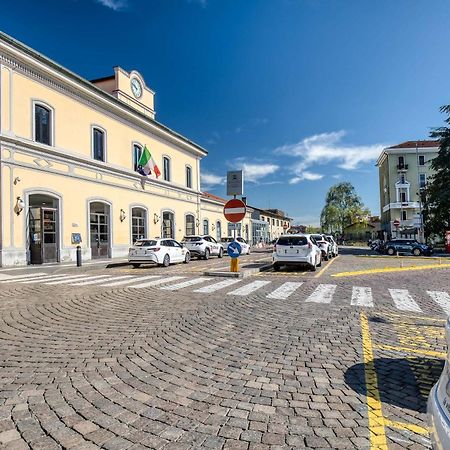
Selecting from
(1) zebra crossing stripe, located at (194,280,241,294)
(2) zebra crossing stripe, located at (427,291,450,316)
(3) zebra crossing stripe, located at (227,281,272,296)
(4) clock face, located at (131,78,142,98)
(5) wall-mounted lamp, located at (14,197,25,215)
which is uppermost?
(4) clock face, located at (131,78,142,98)

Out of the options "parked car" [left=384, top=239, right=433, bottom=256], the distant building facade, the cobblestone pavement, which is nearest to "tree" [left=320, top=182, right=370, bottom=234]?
the distant building facade

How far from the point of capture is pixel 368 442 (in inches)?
103

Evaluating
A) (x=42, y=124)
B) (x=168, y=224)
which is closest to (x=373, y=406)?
(x=42, y=124)

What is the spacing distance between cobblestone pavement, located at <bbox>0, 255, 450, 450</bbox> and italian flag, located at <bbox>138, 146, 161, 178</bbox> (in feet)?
68.7

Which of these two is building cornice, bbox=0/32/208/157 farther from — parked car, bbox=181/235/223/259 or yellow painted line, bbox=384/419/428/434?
yellow painted line, bbox=384/419/428/434

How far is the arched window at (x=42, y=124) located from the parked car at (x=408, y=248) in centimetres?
2624

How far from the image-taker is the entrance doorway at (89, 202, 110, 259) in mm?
23328

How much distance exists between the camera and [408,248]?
90.7ft

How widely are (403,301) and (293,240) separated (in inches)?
269

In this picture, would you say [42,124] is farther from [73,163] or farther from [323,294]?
[323,294]

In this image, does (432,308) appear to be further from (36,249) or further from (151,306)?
(36,249)

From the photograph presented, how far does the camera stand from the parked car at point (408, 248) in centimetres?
2694

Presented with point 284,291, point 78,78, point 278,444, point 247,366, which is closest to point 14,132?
point 78,78

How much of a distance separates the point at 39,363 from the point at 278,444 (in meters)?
3.21
